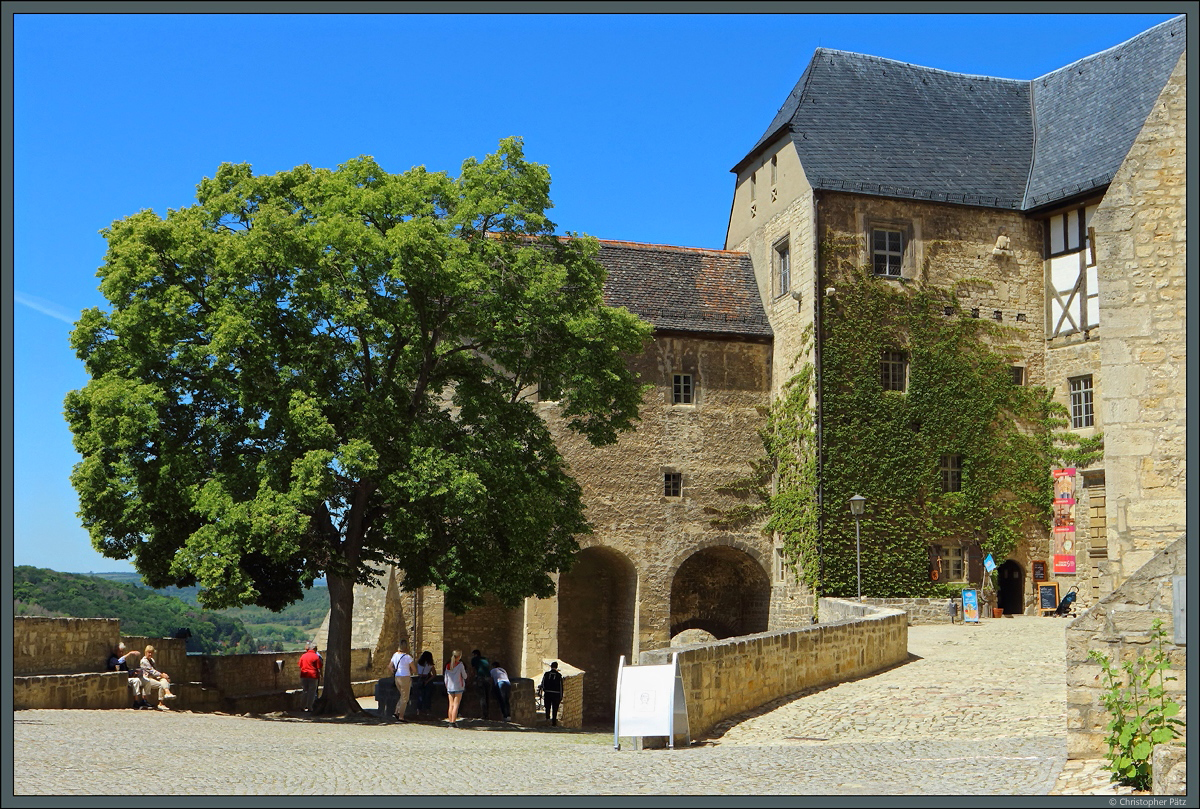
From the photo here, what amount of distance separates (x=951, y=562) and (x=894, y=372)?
474cm

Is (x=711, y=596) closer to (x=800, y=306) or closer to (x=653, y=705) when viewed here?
(x=800, y=306)

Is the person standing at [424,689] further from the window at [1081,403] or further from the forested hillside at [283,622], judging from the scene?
the forested hillside at [283,622]

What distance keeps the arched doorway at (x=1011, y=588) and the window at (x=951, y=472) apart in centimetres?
222

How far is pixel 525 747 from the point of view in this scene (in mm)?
13992

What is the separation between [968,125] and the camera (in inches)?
1320

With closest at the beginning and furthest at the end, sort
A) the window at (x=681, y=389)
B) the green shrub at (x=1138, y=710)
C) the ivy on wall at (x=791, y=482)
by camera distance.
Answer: the green shrub at (x=1138, y=710) < the ivy on wall at (x=791, y=482) < the window at (x=681, y=389)

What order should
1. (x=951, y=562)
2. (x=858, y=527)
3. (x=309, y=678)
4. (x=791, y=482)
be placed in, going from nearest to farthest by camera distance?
(x=309, y=678) → (x=858, y=527) → (x=951, y=562) → (x=791, y=482)

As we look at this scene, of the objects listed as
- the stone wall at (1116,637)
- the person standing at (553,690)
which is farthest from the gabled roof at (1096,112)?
the stone wall at (1116,637)

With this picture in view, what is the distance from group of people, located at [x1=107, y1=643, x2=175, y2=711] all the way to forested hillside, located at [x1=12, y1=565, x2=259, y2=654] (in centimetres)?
3293

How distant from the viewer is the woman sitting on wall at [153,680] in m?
18.5

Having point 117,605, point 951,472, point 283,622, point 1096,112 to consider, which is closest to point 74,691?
point 951,472

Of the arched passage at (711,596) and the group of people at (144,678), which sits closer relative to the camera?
the group of people at (144,678)

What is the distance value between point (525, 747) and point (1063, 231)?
2261cm

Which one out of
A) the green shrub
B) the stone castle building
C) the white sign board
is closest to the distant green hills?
the stone castle building
